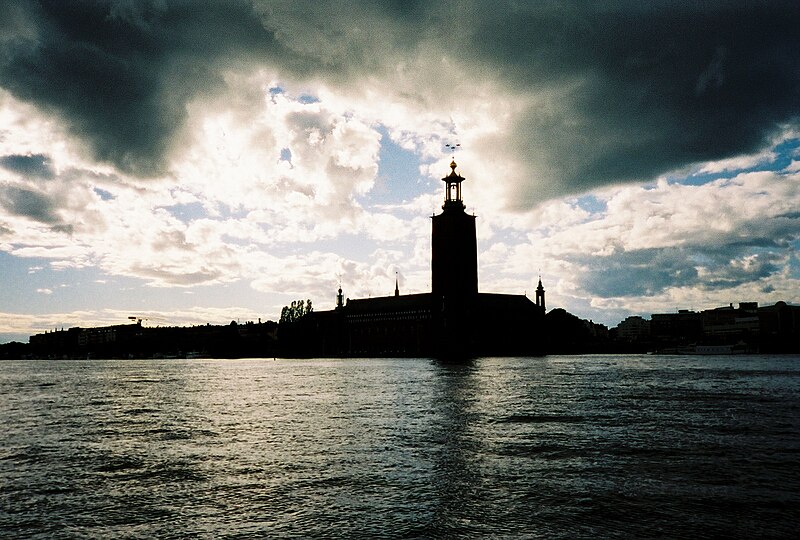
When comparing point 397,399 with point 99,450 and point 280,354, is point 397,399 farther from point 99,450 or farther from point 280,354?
point 280,354

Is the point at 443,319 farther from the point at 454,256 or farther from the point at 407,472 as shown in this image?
the point at 407,472

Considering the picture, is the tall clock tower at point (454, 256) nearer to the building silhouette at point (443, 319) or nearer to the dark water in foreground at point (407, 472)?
the building silhouette at point (443, 319)

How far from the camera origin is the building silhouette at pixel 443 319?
147 metres

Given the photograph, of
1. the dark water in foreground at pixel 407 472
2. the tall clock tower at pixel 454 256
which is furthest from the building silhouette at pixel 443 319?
the dark water in foreground at pixel 407 472

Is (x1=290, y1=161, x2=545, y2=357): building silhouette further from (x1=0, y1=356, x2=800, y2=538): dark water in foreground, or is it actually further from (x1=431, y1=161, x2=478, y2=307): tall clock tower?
(x1=0, y1=356, x2=800, y2=538): dark water in foreground

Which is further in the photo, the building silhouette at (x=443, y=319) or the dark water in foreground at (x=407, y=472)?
the building silhouette at (x=443, y=319)

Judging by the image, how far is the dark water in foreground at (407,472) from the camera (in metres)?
11.6

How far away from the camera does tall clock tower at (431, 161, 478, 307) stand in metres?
147

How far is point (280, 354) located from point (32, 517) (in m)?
185

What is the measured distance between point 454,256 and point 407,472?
13138 cm

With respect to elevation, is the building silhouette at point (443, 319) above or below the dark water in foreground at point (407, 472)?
above

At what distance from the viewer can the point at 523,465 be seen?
16812 millimetres

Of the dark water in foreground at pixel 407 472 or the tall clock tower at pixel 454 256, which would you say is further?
the tall clock tower at pixel 454 256

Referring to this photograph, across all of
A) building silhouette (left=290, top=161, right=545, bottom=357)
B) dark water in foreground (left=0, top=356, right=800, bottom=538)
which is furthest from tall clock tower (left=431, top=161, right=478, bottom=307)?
dark water in foreground (left=0, top=356, right=800, bottom=538)
